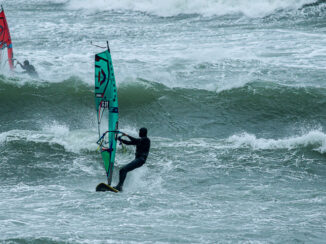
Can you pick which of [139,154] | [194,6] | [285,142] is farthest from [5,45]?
[194,6]

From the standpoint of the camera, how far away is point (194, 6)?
25484 millimetres

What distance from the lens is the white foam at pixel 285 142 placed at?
1078 centimetres

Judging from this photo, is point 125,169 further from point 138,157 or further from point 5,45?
point 5,45

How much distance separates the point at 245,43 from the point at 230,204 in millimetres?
11593

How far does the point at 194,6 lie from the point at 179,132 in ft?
48.4

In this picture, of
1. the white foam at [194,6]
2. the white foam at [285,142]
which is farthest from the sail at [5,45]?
the white foam at [194,6]

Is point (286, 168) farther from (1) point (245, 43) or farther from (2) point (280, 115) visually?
(1) point (245, 43)

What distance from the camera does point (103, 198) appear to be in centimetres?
827

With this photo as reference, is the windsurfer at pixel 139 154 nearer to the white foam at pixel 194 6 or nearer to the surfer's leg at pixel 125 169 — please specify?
the surfer's leg at pixel 125 169

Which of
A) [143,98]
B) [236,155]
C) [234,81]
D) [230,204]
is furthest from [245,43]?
[230,204]

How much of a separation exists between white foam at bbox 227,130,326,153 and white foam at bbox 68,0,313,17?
1329 cm

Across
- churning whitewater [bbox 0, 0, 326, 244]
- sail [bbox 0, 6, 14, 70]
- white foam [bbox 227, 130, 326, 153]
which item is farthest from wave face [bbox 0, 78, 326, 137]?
sail [bbox 0, 6, 14, 70]

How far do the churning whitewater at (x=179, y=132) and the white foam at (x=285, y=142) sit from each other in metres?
0.03

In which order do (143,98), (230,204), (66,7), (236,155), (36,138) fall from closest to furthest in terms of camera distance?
(230,204), (236,155), (36,138), (143,98), (66,7)
